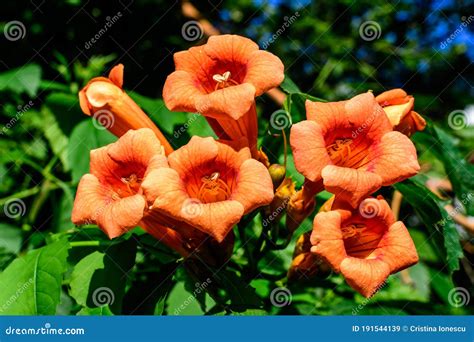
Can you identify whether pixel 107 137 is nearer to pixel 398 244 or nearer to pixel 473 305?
pixel 398 244

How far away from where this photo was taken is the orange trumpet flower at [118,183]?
1.88 metres

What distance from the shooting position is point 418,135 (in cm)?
294

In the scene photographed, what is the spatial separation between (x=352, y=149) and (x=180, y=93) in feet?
2.37

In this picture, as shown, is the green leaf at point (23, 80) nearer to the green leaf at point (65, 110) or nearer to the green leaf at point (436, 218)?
the green leaf at point (65, 110)

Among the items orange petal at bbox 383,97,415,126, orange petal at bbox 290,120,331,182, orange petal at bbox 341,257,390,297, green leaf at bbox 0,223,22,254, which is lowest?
green leaf at bbox 0,223,22,254

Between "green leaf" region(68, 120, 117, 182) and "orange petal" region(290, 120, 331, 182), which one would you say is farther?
"green leaf" region(68, 120, 117, 182)

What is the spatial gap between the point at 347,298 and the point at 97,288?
1.75 meters

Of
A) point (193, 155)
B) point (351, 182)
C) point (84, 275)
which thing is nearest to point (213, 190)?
point (193, 155)

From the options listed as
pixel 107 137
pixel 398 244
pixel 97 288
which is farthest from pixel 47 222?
pixel 398 244

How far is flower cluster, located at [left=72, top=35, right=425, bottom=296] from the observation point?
1877 millimetres

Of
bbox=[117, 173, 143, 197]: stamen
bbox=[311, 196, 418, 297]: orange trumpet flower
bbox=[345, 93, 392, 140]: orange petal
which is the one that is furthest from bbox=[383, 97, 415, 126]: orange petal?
bbox=[117, 173, 143, 197]: stamen

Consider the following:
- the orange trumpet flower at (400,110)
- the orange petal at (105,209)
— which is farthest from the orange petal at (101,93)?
the orange trumpet flower at (400,110)

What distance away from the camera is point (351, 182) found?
187 centimetres

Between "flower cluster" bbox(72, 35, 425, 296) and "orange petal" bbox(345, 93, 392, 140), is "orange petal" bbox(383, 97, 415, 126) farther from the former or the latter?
"orange petal" bbox(345, 93, 392, 140)
